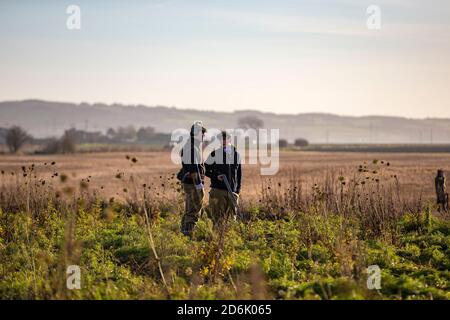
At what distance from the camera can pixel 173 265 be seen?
30.6ft

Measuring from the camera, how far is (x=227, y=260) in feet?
29.3

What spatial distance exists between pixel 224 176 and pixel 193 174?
→ 32.7 inches

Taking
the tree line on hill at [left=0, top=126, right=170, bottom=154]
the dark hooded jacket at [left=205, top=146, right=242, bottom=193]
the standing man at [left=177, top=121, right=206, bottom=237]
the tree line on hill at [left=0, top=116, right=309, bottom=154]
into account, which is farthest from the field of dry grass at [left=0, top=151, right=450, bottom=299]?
the tree line on hill at [left=0, top=126, right=170, bottom=154]

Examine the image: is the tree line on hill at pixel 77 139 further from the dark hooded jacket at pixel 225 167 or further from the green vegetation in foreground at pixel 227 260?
the dark hooded jacket at pixel 225 167

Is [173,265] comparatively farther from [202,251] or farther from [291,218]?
[291,218]

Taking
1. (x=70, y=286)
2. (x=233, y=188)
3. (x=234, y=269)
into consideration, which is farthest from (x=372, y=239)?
(x=70, y=286)

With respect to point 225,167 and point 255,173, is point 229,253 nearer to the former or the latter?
point 225,167

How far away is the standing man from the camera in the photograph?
38.7ft

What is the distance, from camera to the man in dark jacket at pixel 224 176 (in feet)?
40.3

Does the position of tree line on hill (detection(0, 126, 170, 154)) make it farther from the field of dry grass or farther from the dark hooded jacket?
the dark hooded jacket

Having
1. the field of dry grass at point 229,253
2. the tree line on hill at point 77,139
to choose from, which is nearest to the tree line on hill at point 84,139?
the tree line on hill at point 77,139

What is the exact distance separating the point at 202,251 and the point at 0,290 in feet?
9.76

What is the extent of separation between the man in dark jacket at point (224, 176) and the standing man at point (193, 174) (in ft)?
1.01

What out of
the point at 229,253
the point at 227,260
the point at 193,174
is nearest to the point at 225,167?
the point at 193,174
